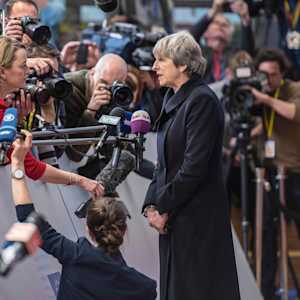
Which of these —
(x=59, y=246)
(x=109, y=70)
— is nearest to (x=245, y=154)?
(x=109, y=70)

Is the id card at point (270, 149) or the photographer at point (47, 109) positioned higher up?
the photographer at point (47, 109)

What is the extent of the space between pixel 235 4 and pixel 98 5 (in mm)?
2296

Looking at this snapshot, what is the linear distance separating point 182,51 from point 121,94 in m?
0.55

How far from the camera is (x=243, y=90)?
5.98 meters

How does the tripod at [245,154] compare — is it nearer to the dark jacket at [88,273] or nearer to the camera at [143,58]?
the camera at [143,58]

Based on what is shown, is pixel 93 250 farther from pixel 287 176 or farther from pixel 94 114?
pixel 287 176

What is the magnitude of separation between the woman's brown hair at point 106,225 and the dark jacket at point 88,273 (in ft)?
0.12

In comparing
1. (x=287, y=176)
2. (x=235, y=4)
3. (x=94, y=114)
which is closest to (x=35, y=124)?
(x=94, y=114)

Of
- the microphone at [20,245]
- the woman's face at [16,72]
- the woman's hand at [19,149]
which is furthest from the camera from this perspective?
the woman's face at [16,72]

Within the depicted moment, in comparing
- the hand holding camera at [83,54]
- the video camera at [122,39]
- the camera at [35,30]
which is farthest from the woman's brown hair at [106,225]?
the video camera at [122,39]

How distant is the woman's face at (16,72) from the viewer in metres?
3.73

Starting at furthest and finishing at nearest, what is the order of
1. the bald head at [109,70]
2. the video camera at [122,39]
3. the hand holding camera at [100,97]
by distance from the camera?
1. the video camera at [122,39]
2. the bald head at [109,70]
3. the hand holding camera at [100,97]

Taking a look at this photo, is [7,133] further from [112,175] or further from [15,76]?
[112,175]

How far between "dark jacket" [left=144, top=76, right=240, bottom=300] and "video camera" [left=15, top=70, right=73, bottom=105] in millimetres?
487
